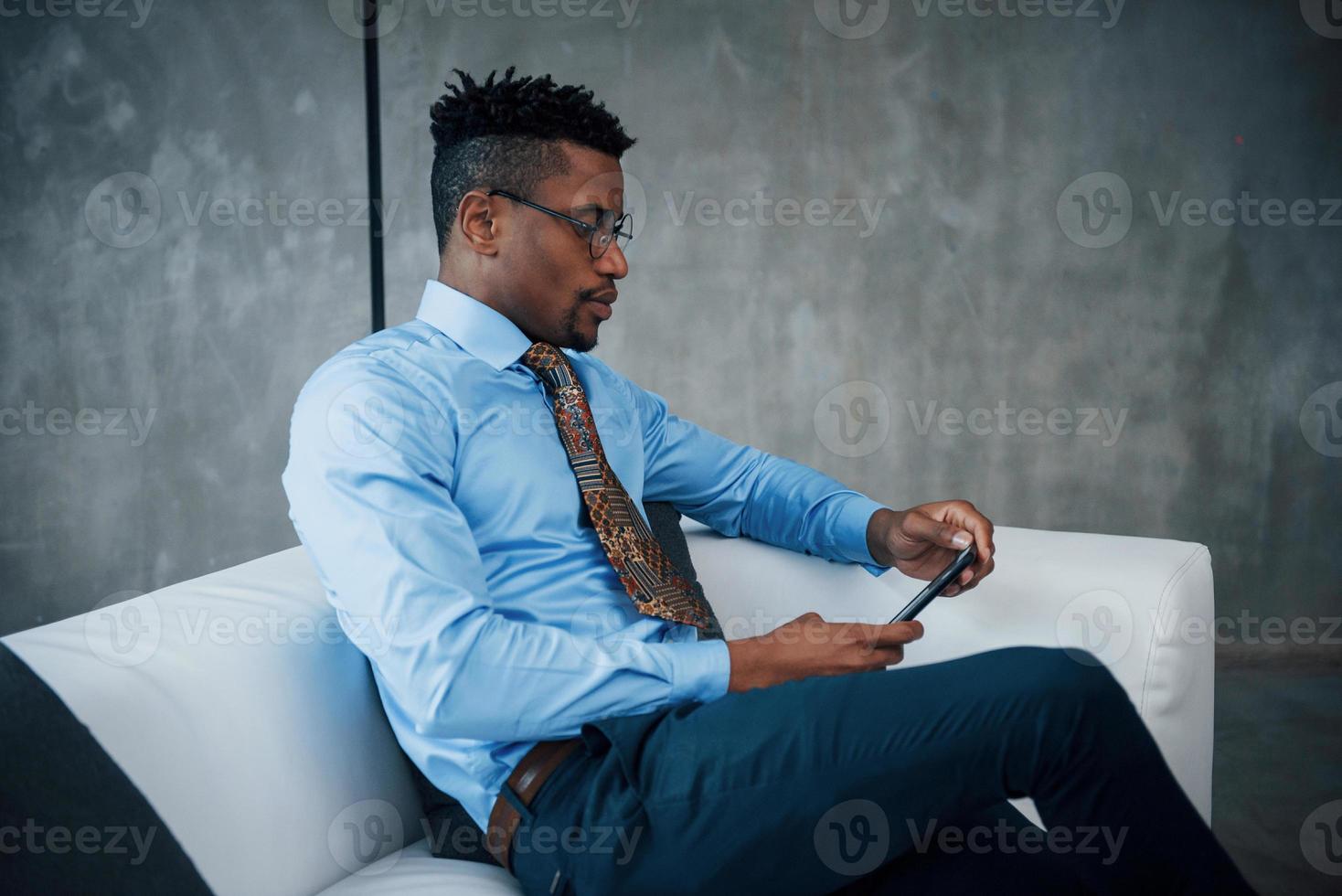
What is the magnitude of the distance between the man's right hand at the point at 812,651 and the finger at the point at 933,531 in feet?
0.77

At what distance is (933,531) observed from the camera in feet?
4.79

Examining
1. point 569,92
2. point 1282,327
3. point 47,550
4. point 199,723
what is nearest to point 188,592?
point 199,723

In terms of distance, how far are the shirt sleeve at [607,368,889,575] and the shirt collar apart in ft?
0.89

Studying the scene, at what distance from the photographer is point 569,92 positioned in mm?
1512

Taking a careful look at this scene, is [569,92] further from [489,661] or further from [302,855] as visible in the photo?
[302,855]

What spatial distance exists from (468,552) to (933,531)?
2.18ft

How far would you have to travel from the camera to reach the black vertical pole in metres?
3.03

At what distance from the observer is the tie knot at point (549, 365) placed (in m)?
1.43

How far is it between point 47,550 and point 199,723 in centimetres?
183
